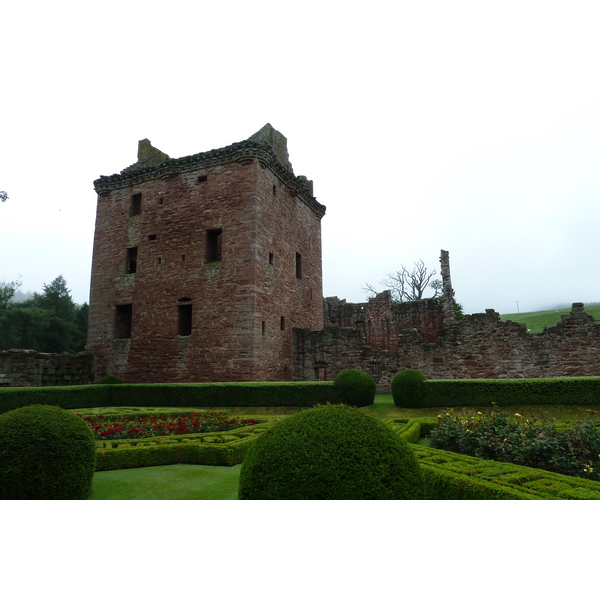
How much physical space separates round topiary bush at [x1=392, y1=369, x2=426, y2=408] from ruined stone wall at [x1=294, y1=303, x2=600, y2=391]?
14.3 feet

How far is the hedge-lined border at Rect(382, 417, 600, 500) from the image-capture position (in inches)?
170

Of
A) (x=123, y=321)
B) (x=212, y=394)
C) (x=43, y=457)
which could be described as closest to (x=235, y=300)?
(x=212, y=394)

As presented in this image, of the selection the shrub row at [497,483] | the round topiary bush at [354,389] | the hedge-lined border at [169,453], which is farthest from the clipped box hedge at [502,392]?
the shrub row at [497,483]

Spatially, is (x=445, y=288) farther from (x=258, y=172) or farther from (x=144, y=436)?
(x=144, y=436)

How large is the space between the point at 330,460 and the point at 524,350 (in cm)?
1587

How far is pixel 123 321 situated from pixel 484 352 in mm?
16139

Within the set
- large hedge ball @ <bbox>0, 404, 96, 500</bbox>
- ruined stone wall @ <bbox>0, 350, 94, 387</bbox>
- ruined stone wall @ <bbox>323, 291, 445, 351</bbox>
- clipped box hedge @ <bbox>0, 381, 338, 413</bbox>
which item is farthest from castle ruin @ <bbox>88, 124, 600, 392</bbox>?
large hedge ball @ <bbox>0, 404, 96, 500</bbox>

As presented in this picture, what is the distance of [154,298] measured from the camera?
19.4 meters

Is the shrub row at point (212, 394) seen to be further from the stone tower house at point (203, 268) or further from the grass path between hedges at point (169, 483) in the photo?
the grass path between hedges at point (169, 483)

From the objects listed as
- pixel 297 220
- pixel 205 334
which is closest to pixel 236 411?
pixel 205 334

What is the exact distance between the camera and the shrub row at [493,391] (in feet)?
40.4

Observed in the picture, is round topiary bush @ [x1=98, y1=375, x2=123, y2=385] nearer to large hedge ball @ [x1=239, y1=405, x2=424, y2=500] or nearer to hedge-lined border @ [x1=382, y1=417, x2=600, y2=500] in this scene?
hedge-lined border @ [x1=382, y1=417, x2=600, y2=500]

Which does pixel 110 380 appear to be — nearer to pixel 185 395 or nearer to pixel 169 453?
pixel 185 395

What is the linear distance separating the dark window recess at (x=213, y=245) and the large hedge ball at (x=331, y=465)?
15.8 m
